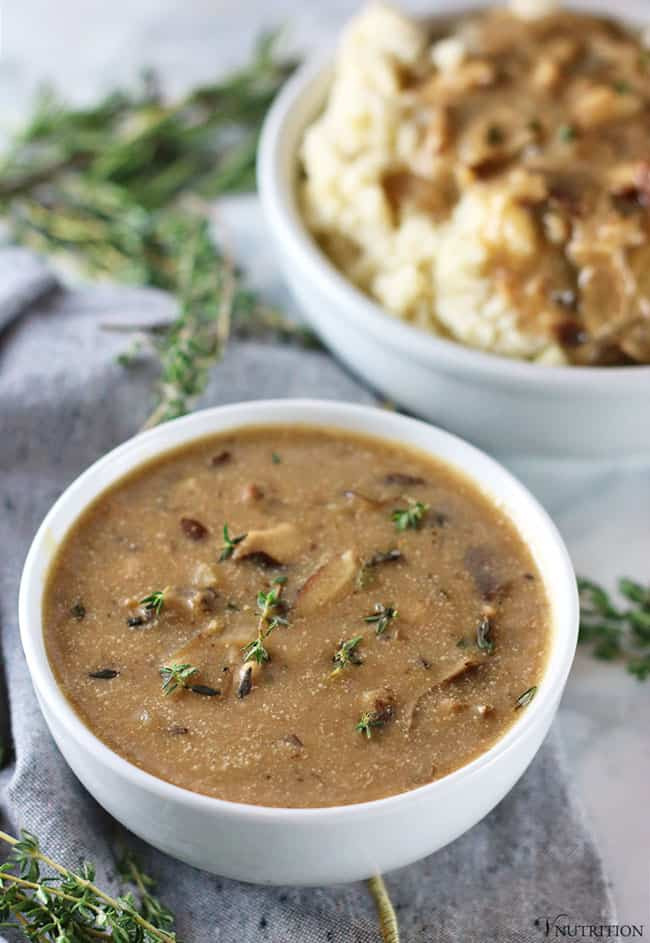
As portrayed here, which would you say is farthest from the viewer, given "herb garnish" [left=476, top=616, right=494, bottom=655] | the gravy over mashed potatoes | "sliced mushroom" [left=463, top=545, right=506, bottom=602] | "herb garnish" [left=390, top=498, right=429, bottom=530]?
the gravy over mashed potatoes

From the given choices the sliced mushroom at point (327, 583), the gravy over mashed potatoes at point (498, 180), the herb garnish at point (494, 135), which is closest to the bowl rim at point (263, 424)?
the sliced mushroom at point (327, 583)

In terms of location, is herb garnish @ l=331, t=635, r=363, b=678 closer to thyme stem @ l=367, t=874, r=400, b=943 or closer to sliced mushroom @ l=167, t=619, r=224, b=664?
sliced mushroom @ l=167, t=619, r=224, b=664

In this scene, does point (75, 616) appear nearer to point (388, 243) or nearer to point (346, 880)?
point (346, 880)

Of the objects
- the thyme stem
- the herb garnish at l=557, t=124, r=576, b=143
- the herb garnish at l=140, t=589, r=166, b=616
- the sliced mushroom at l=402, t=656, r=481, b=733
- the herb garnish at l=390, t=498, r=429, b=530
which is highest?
the herb garnish at l=557, t=124, r=576, b=143

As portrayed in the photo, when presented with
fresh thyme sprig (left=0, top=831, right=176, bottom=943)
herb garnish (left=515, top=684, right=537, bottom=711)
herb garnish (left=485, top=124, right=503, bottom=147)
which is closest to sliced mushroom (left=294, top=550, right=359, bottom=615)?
herb garnish (left=515, top=684, right=537, bottom=711)

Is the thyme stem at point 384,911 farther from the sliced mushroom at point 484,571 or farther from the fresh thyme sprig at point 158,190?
the fresh thyme sprig at point 158,190

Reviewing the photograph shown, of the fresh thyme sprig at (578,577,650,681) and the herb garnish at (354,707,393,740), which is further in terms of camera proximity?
the fresh thyme sprig at (578,577,650,681)

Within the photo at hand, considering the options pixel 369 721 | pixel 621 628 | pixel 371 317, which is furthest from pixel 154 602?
pixel 621 628
